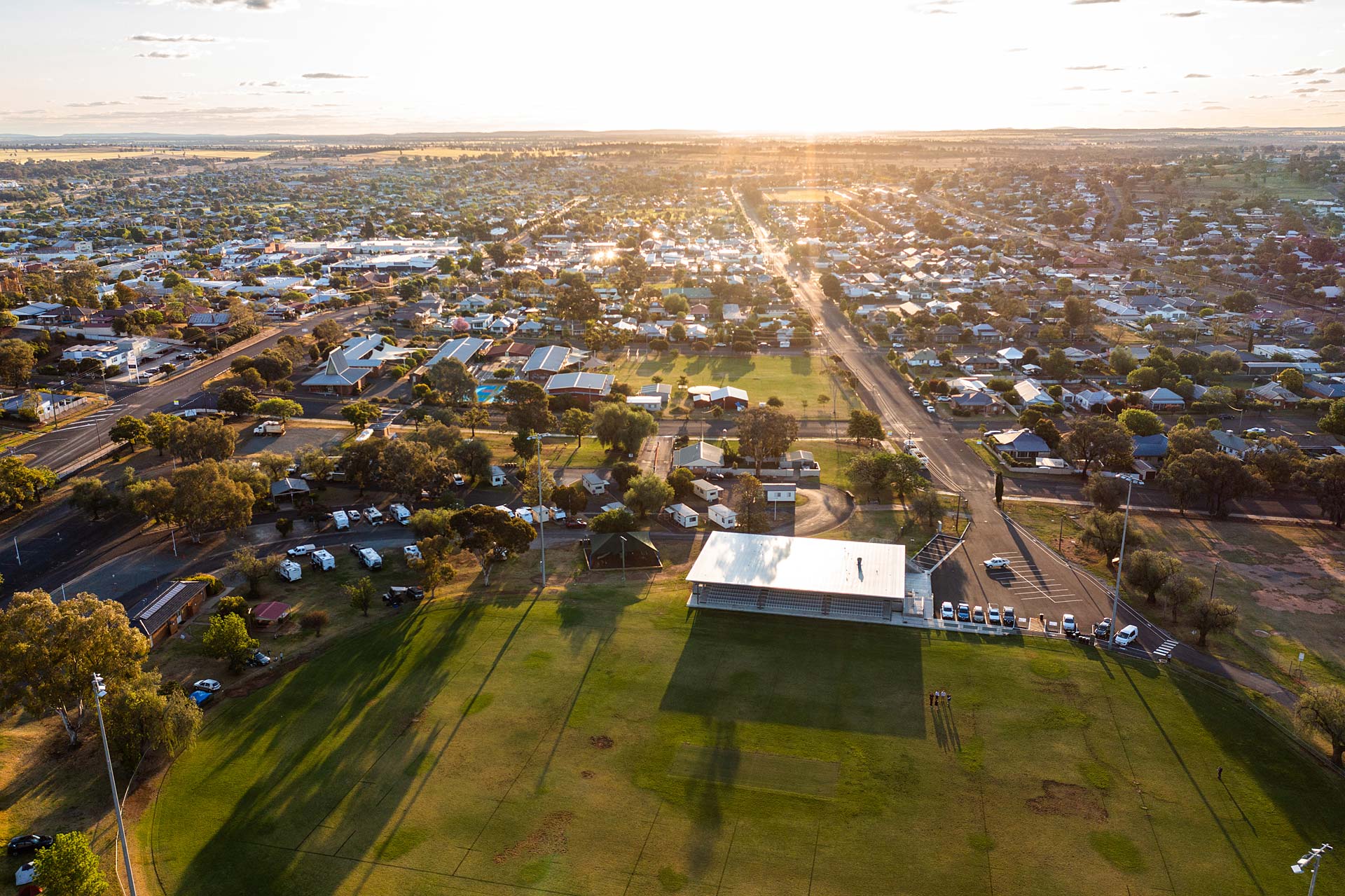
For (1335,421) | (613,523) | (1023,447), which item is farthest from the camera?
(1335,421)

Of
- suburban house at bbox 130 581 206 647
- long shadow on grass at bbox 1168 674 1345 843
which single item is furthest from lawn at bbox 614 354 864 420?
suburban house at bbox 130 581 206 647

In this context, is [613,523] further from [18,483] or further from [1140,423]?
[1140,423]

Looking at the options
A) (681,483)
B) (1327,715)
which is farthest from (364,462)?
(1327,715)

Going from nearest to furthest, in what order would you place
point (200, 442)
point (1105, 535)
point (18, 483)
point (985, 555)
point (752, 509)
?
point (1105, 535)
point (985, 555)
point (18, 483)
point (752, 509)
point (200, 442)

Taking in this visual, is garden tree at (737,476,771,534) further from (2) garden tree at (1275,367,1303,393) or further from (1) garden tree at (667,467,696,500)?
(2) garden tree at (1275,367,1303,393)

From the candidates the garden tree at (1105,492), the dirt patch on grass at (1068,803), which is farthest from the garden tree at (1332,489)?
the dirt patch on grass at (1068,803)

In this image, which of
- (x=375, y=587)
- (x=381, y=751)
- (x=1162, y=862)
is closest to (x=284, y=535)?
(x=375, y=587)
